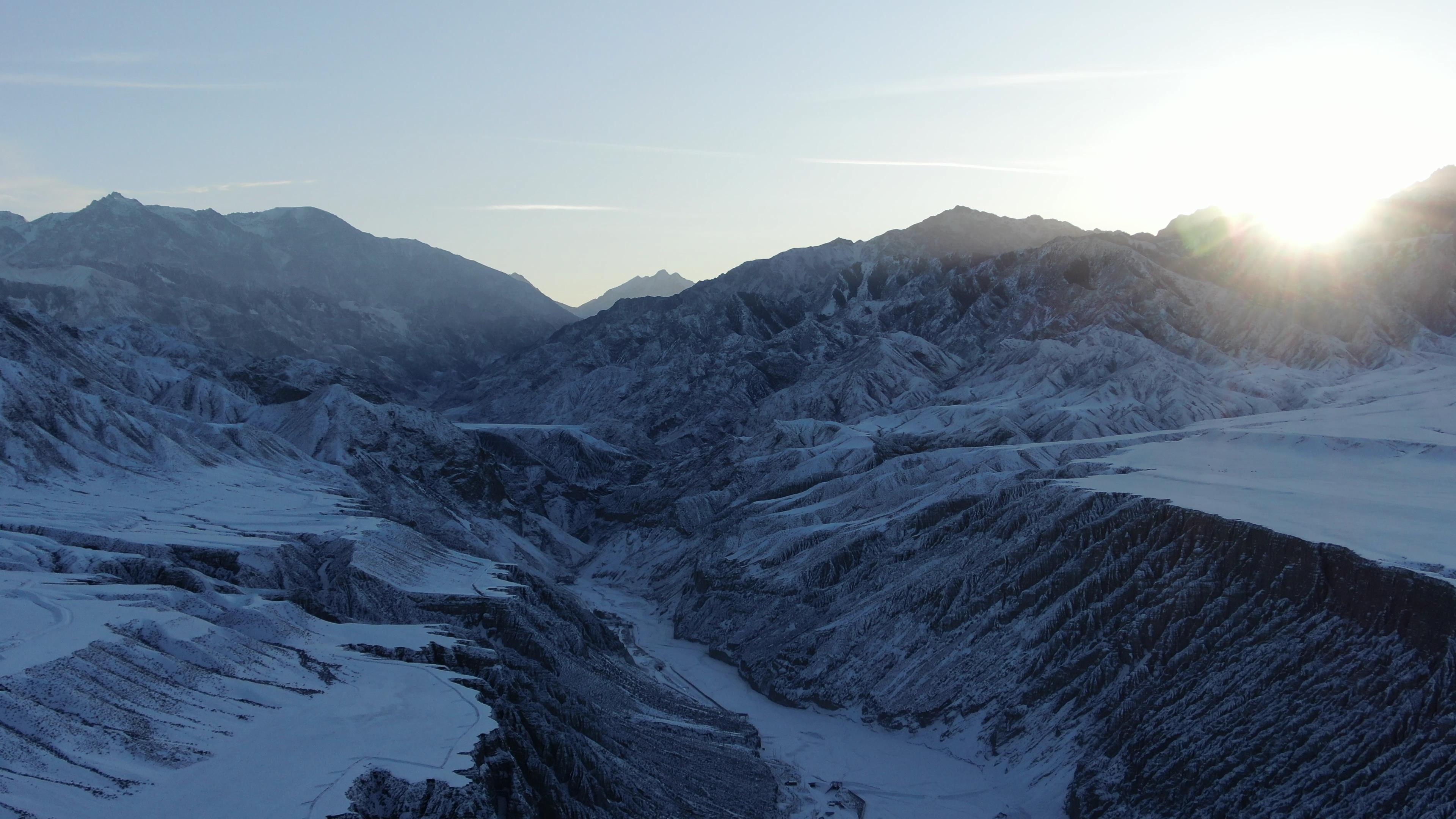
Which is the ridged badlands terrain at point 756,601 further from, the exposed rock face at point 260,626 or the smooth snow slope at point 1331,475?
the smooth snow slope at point 1331,475

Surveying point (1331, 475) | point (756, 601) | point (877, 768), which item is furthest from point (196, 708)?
point (1331, 475)

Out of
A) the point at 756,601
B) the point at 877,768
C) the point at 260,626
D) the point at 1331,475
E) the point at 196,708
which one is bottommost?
the point at 877,768

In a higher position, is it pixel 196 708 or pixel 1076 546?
pixel 1076 546

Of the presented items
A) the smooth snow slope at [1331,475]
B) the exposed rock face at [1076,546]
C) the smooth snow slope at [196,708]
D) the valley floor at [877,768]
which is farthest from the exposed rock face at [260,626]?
the smooth snow slope at [1331,475]

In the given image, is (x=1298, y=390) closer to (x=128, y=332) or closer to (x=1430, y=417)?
(x=1430, y=417)

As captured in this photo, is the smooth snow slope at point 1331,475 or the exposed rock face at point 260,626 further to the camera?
the smooth snow slope at point 1331,475

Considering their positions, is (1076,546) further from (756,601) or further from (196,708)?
(196,708)
